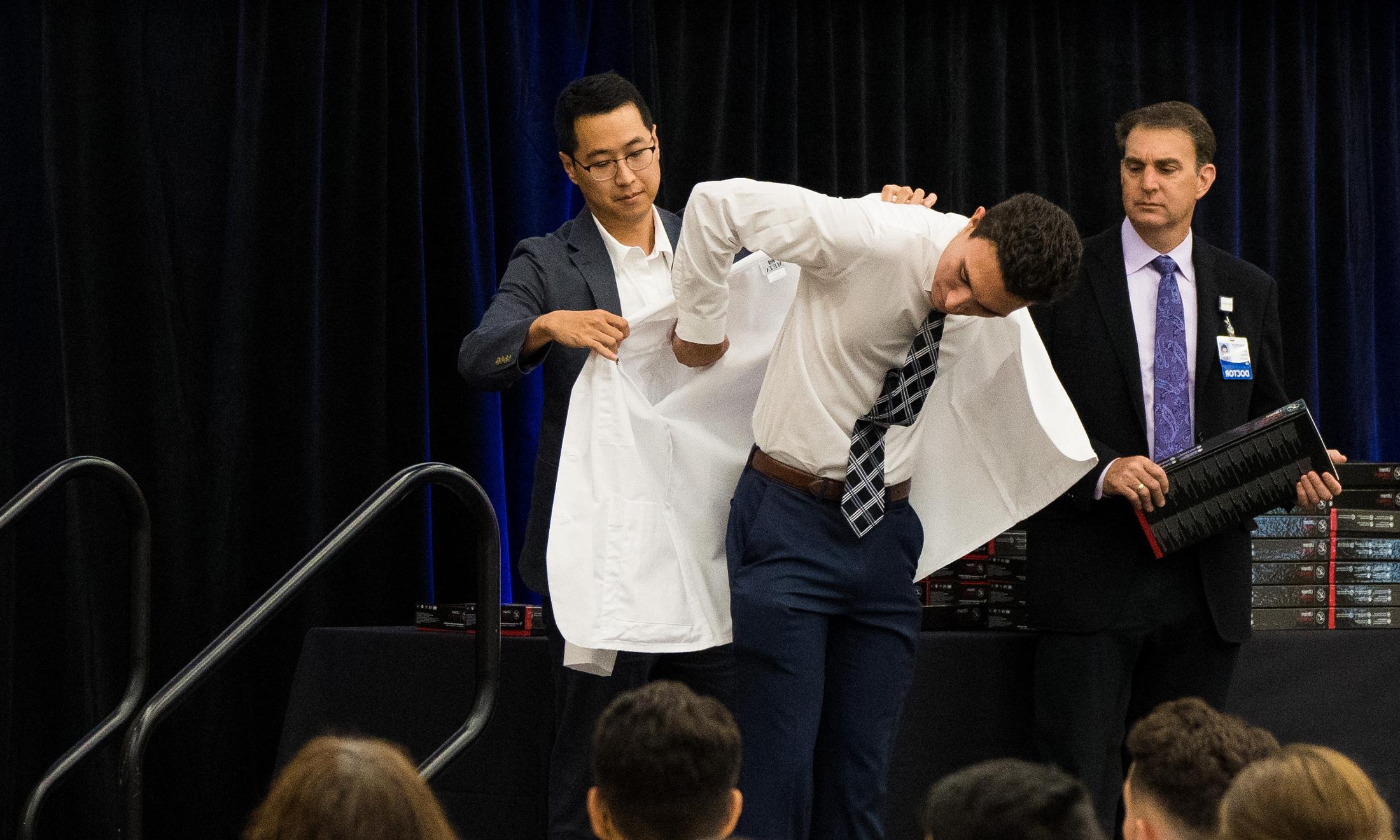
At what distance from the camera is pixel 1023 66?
476 centimetres

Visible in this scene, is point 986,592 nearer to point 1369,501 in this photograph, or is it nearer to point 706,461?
point 1369,501

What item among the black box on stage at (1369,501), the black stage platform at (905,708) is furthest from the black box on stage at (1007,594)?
the black box on stage at (1369,501)

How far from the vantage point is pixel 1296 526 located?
3914 millimetres

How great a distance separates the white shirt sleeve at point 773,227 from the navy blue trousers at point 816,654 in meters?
0.40

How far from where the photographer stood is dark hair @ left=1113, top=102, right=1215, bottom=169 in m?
3.33

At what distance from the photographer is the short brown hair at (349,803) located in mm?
1413

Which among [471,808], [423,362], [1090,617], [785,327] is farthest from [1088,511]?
[423,362]

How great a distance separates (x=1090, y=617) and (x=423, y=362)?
195 cm

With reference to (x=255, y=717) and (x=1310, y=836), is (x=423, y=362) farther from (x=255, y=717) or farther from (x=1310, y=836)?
(x=1310, y=836)

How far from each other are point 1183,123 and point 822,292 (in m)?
1.20

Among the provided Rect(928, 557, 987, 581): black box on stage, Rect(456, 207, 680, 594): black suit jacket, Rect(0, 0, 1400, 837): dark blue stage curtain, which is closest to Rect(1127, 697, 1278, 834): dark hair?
Rect(456, 207, 680, 594): black suit jacket

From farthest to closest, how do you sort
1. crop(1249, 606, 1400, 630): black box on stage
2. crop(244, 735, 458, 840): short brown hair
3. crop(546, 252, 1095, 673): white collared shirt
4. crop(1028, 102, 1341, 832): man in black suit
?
1. crop(1249, 606, 1400, 630): black box on stage
2. crop(1028, 102, 1341, 832): man in black suit
3. crop(546, 252, 1095, 673): white collared shirt
4. crop(244, 735, 458, 840): short brown hair

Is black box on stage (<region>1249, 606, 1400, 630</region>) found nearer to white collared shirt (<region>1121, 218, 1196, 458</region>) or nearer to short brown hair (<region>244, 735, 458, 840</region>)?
white collared shirt (<region>1121, 218, 1196, 458</region>)

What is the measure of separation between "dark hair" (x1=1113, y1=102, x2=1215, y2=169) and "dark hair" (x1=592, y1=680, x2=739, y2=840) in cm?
206
